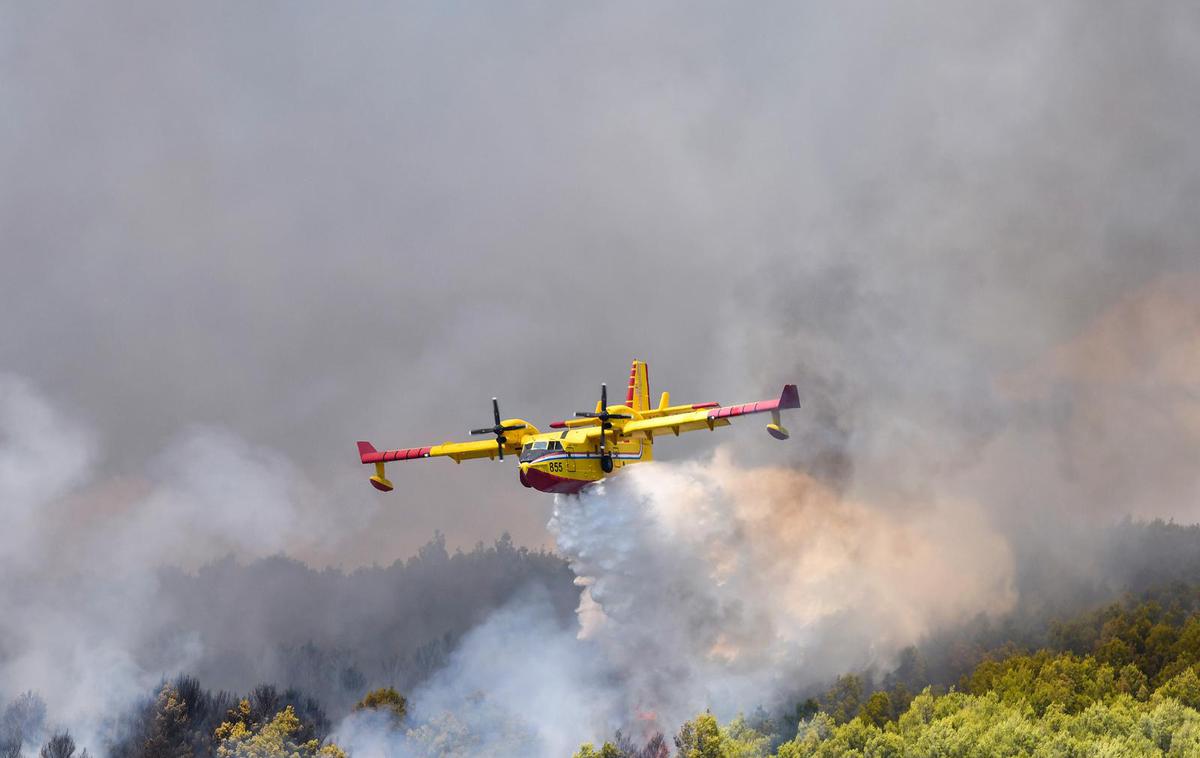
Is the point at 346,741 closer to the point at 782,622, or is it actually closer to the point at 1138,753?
the point at 782,622

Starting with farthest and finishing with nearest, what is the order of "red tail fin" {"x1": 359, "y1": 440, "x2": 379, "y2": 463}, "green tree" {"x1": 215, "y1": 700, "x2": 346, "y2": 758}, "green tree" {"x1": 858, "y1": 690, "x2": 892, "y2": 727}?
"green tree" {"x1": 215, "y1": 700, "x2": 346, "y2": 758} < "green tree" {"x1": 858, "y1": 690, "x2": 892, "y2": 727} < "red tail fin" {"x1": 359, "y1": 440, "x2": 379, "y2": 463}

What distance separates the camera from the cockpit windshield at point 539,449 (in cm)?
7075

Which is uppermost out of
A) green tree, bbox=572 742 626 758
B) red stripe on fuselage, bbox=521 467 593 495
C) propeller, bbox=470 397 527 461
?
propeller, bbox=470 397 527 461

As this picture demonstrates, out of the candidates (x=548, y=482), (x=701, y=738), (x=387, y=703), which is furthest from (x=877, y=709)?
(x=387, y=703)

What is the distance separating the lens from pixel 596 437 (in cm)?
7350

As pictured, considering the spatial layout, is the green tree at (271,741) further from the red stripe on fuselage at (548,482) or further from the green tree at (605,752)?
the red stripe on fuselage at (548,482)

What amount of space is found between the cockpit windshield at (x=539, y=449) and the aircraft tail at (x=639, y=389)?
55.1 feet

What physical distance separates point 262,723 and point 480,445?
49.2m

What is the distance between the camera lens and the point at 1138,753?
80062 millimetres

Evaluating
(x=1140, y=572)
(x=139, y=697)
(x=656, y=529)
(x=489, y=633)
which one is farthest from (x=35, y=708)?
(x=1140, y=572)

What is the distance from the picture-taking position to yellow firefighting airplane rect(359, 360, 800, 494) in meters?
70.4

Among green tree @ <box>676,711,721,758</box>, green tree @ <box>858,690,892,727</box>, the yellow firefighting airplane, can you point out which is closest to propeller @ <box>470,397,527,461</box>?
the yellow firefighting airplane

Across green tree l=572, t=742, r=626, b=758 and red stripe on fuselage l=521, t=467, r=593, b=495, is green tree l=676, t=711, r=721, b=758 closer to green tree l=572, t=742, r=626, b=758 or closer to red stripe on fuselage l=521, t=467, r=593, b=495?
green tree l=572, t=742, r=626, b=758

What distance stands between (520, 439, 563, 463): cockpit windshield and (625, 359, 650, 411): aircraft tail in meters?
16.8
